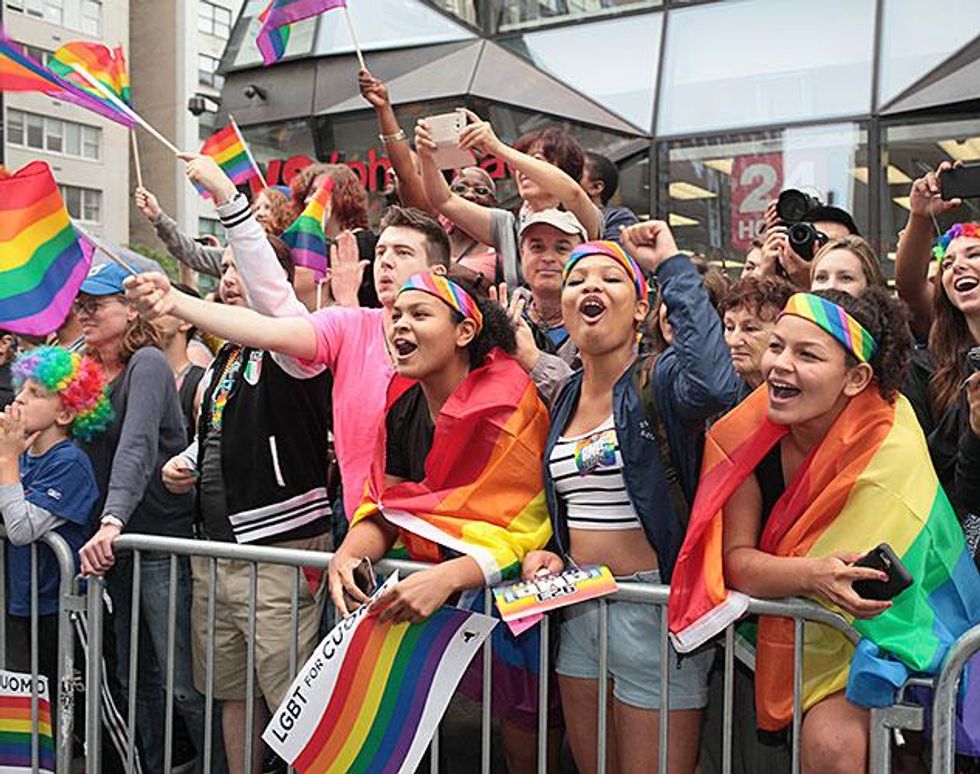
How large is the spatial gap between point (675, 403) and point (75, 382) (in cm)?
248

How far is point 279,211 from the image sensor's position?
5.22 metres

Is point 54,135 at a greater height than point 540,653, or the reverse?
point 54,135

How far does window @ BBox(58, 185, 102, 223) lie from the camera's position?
4825 centimetres

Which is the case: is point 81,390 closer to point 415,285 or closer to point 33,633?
point 33,633

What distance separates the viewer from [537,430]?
137 inches

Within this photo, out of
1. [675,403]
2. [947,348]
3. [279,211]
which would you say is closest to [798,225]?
[947,348]

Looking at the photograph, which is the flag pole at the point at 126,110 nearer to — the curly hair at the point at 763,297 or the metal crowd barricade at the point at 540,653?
the metal crowd barricade at the point at 540,653

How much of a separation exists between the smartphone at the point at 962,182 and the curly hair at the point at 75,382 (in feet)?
10.4

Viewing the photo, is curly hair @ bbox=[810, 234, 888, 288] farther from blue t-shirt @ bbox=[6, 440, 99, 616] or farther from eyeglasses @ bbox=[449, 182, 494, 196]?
blue t-shirt @ bbox=[6, 440, 99, 616]

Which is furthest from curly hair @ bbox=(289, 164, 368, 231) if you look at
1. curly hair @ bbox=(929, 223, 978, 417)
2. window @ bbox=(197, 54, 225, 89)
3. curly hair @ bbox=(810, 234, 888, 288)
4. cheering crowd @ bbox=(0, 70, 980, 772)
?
window @ bbox=(197, 54, 225, 89)

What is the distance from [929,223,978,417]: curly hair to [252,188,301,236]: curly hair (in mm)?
2774

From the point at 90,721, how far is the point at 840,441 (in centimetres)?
265

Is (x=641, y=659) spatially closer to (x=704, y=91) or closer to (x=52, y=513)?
(x=52, y=513)

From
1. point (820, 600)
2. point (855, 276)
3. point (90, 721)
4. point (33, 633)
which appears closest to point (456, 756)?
point (90, 721)
